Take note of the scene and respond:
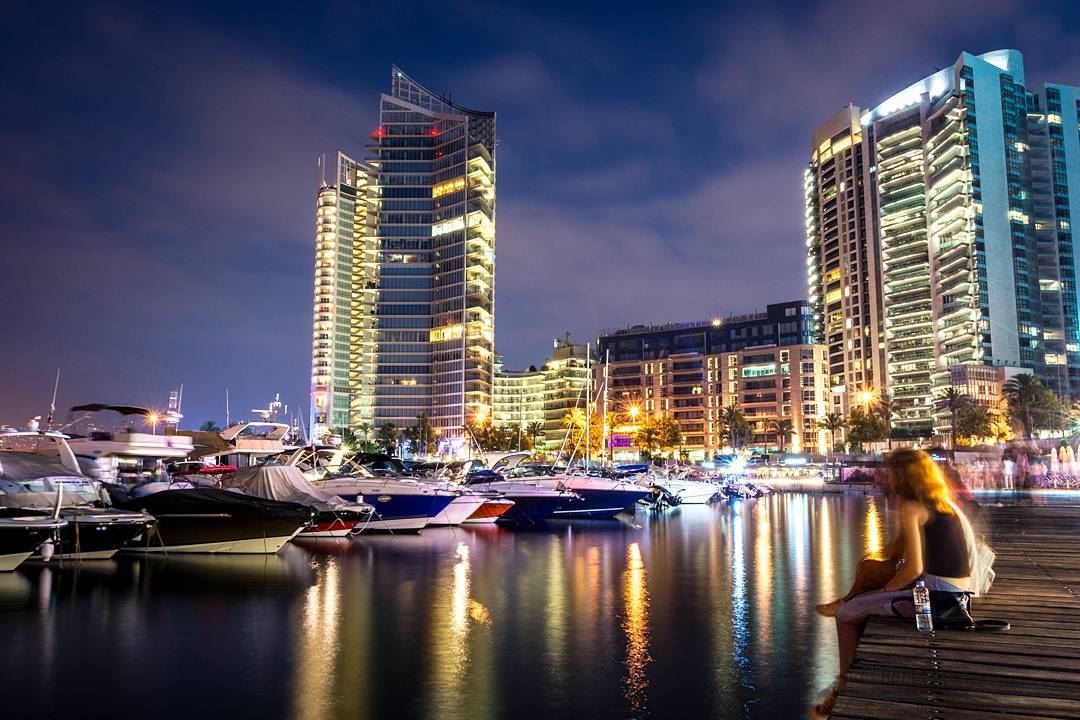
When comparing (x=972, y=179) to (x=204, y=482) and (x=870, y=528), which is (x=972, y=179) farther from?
(x=204, y=482)

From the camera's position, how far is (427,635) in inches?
533

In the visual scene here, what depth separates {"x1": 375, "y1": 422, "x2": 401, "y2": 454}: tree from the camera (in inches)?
6580

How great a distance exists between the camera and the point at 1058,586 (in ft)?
33.8

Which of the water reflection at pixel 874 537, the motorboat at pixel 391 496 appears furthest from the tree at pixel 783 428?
the motorboat at pixel 391 496

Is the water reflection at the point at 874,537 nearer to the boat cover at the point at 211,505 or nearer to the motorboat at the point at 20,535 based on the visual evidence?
the boat cover at the point at 211,505

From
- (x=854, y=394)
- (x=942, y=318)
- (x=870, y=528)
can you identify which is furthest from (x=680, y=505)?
(x=854, y=394)

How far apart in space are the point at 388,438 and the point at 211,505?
14670 centimetres

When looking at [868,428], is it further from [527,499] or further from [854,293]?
[527,499]

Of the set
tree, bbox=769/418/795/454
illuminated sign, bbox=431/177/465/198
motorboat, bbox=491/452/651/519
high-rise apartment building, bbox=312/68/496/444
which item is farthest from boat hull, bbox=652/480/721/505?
illuminated sign, bbox=431/177/465/198

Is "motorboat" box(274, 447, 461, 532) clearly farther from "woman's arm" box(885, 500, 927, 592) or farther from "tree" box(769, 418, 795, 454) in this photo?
"tree" box(769, 418, 795, 454)

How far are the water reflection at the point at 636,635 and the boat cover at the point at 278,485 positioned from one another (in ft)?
38.2

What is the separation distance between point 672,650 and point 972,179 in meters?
169

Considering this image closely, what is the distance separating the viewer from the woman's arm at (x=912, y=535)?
7.05 metres

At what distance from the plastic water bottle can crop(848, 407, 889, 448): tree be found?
5999 inches
